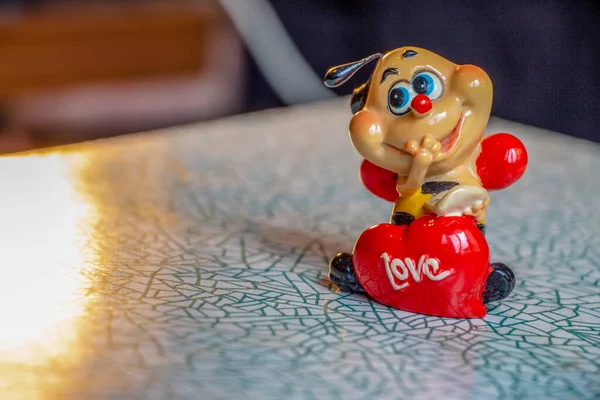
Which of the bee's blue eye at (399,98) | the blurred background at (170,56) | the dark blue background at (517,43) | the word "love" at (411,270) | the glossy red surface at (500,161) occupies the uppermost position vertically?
the blurred background at (170,56)

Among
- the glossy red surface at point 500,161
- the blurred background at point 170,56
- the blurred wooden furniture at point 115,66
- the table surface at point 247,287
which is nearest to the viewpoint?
the table surface at point 247,287

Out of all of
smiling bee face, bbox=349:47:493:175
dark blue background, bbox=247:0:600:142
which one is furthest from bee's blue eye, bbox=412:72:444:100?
dark blue background, bbox=247:0:600:142

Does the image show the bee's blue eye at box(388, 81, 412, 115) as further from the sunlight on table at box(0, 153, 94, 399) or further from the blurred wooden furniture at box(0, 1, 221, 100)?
the blurred wooden furniture at box(0, 1, 221, 100)

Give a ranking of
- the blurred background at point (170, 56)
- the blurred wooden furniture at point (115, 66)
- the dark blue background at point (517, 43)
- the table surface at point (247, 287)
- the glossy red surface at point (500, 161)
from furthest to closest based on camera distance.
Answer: the blurred wooden furniture at point (115, 66) → the blurred background at point (170, 56) → the dark blue background at point (517, 43) → the glossy red surface at point (500, 161) → the table surface at point (247, 287)

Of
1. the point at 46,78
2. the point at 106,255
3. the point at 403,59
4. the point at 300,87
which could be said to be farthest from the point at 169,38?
the point at 403,59

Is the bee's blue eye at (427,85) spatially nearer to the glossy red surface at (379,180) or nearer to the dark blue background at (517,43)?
the glossy red surface at (379,180)

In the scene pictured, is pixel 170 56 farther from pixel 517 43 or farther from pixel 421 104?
pixel 421 104

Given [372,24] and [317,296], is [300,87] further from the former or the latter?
[317,296]

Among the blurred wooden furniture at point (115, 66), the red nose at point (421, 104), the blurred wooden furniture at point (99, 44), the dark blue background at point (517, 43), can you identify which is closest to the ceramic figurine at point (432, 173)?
the red nose at point (421, 104)

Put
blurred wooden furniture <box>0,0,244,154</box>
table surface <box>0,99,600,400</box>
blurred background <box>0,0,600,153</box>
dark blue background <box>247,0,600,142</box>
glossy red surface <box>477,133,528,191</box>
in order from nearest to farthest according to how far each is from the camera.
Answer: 1. table surface <box>0,99,600,400</box>
2. glossy red surface <box>477,133,528,191</box>
3. dark blue background <box>247,0,600,142</box>
4. blurred background <box>0,0,600,153</box>
5. blurred wooden furniture <box>0,0,244,154</box>
